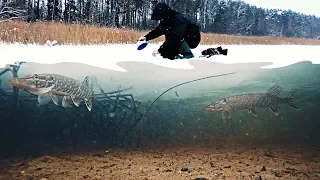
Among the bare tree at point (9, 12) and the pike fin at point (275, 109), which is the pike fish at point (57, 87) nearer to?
the bare tree at point (9, 12)

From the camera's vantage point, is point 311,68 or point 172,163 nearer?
point 172,163

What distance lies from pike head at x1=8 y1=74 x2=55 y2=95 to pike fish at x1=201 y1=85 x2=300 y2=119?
41.5 inches

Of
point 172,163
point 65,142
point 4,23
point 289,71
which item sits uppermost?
point 4,23

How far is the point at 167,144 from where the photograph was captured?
234 cm

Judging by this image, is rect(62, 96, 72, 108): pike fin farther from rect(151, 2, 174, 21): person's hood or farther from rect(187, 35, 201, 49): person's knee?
rect(187, 35, 201, 49): person's knee

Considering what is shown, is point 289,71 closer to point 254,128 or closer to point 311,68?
point 311,68

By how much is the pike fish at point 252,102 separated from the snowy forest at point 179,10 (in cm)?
89

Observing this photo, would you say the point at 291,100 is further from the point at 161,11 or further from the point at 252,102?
the point at 161,11

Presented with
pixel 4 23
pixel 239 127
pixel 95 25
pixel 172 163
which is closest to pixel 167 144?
pixel 172 163

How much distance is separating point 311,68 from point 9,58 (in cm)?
224

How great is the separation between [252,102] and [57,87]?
135 cm

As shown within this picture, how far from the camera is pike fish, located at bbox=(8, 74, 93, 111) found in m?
2.23

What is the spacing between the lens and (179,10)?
2.98 m

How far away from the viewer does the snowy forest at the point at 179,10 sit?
2.94 metres
